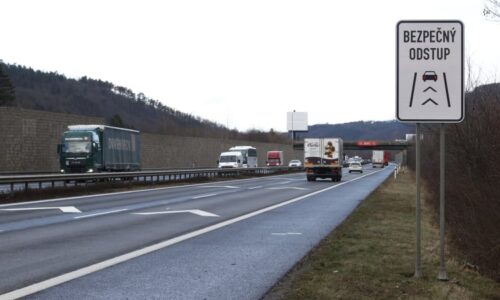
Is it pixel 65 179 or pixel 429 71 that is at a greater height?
pixel 429 71

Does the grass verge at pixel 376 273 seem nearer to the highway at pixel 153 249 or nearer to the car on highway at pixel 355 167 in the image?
the highway at pixel 153 249

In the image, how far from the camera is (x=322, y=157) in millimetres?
45375

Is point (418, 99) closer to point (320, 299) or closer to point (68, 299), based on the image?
point (320, 299)

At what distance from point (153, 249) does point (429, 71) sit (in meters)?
5.88

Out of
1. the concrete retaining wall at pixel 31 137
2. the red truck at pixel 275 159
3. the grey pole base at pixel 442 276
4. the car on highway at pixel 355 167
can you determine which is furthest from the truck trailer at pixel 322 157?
the red truck at pixel 275 159

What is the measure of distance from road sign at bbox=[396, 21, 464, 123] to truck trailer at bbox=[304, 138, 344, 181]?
3817 cm

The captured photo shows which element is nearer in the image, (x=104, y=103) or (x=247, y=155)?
(x=247, y=155)

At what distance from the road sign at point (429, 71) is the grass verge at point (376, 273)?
1.97m

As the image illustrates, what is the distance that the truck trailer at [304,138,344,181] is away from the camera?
1786 inches

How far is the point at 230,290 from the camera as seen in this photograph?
7.44 m

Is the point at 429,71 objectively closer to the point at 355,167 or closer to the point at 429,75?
the point at 429,75

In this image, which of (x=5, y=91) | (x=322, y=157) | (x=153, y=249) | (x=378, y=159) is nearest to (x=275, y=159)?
(x=378, y=159)

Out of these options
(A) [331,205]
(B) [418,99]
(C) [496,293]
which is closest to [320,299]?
(C) [496,293]

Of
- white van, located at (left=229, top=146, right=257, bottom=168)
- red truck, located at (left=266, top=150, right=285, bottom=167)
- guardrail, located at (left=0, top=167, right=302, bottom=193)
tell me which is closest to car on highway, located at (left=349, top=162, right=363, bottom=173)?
white van, located at (left=229, top=146, right=257, bottom=168)
